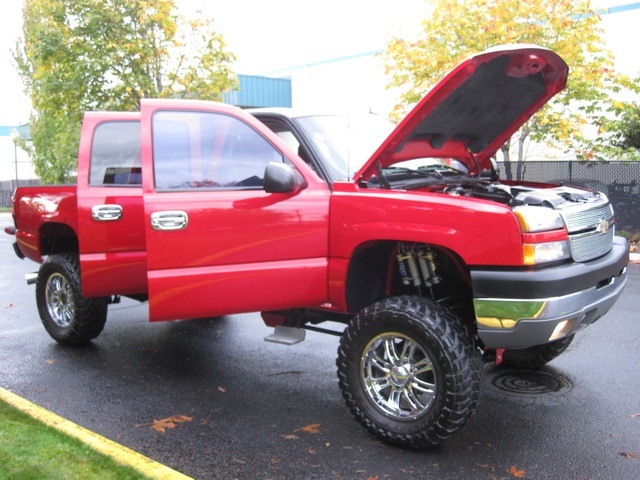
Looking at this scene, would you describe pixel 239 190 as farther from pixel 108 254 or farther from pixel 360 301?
pixel 108 254

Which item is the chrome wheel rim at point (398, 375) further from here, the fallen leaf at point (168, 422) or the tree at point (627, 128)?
the tree at point (627, 128)

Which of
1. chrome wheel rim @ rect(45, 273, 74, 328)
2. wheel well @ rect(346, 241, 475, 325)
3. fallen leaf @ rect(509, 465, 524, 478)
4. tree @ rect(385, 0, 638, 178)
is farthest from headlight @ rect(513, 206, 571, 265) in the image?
tree @ rect(385, 0, 638, 178)

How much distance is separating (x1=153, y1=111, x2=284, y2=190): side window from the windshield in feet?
1.30

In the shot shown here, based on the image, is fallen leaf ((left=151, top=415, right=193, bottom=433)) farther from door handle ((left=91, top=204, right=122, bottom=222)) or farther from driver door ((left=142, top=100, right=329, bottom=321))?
door handle ((left=91, top=204, right=122, bottom=222))

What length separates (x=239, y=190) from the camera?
14.8ft

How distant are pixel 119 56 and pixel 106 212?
11.9m

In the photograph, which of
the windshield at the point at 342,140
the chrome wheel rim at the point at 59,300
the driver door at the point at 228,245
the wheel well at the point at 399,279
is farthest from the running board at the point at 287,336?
the chrome wheel rim at the point at 59,300

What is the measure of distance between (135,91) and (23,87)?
16753 millimetres

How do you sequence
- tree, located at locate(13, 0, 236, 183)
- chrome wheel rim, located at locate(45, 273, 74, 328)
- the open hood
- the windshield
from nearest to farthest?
the open hood
the windshield
chrome wheel rim, located at locate(45, 273, 74, 328)
tree, located at locate(13, 0, 236, 183)

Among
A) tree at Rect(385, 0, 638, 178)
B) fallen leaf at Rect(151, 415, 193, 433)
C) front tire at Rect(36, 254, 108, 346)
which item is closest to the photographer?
fallen leaf at Rect(151, 415, 193, 433)

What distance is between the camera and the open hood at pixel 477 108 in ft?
13.3

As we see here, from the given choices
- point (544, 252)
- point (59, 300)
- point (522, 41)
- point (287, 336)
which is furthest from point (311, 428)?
point (522, 41)

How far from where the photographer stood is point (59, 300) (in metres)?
6.52

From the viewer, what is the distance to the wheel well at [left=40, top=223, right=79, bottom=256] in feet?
21.2
